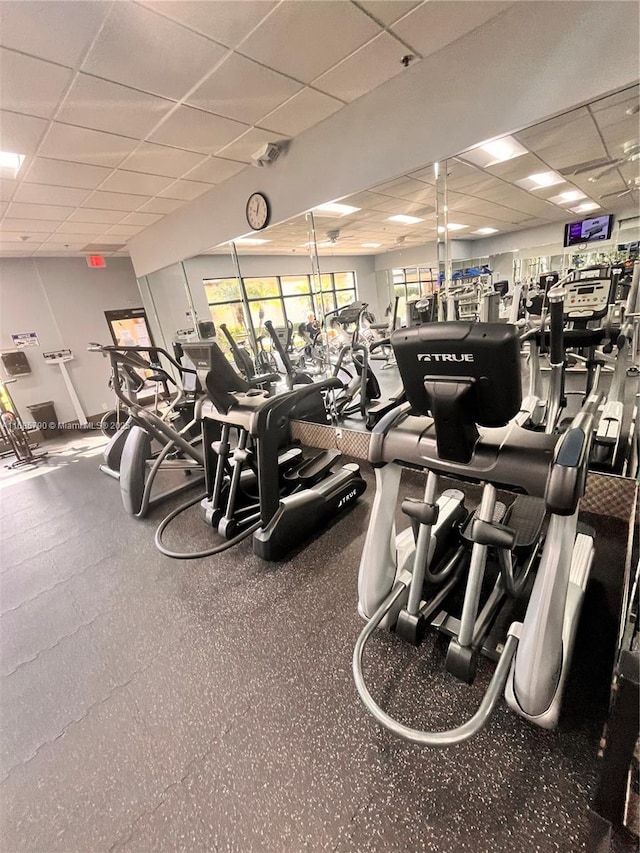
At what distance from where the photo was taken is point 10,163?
2951 mm

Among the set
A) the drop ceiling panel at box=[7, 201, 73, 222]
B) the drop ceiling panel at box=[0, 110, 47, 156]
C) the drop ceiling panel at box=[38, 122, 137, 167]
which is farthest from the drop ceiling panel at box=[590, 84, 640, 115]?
the drop ceiling panel at box=[7, 201, 73, 222]

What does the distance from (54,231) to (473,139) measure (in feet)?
18.2

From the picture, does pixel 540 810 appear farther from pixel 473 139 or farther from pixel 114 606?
pixel 473 139

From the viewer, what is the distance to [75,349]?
6711 millimetres

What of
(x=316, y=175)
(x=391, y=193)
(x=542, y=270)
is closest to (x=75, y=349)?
(x=316, y=175)

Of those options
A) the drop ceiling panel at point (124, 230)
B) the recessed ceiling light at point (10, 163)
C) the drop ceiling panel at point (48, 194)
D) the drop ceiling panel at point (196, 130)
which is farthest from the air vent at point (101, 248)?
the drop ceiling panel at point (196, 130)

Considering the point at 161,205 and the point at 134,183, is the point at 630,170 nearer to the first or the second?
the point at 134,183

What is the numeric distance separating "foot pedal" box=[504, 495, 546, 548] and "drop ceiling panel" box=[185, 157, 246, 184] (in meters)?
3.97

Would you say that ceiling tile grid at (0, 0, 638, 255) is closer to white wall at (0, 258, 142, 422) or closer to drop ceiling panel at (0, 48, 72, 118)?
drop ceiling panel at (0, 48, 72, 118)

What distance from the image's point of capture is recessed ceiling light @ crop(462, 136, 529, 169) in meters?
2.15

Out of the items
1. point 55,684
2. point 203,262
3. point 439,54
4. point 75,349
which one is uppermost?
point 439,54

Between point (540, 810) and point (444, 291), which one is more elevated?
point (444, 291)

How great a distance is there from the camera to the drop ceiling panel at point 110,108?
7.08 feet

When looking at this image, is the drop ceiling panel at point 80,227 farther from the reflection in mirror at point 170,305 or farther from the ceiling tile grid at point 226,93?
the ceiling tile grid at point 226,93
